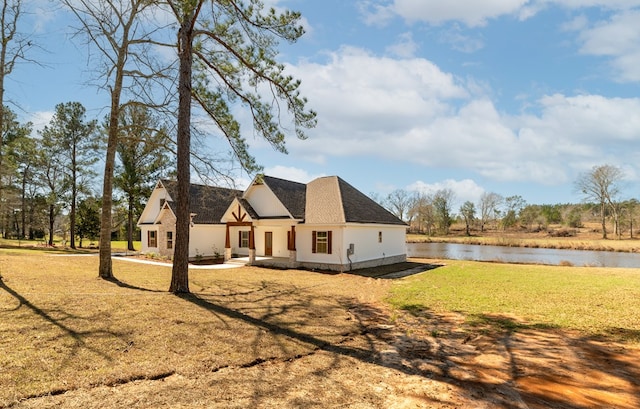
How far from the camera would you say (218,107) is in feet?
39.3

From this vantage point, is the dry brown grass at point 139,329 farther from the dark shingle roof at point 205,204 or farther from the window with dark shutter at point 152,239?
the window with dark shutter at point 152,239

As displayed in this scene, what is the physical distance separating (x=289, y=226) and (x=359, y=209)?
4.49 metres

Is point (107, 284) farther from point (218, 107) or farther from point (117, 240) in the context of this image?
point (117, 240)

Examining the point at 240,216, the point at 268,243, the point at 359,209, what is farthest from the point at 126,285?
the point at 359,209

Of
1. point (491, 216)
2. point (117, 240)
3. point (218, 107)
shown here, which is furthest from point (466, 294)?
point (491, 216)

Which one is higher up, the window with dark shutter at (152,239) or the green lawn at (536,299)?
the window with dark shutter at (152,239)

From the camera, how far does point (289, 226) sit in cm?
2152

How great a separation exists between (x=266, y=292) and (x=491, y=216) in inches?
Result: 3183

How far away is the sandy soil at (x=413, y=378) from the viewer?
4.42m

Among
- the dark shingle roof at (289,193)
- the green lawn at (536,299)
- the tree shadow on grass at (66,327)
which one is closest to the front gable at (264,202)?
the dark shingle roof at (289,193)

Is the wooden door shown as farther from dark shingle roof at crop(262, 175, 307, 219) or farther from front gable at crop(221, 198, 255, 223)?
dark shingle roof at crop(262, 175, 307, 219)

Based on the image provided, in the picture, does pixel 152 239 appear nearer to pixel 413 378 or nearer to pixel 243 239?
pixel 243 239

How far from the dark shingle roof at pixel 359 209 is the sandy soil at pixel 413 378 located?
1248cm

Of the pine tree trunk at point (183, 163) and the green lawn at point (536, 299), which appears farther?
the pine tree trunk at point (183, 163)
